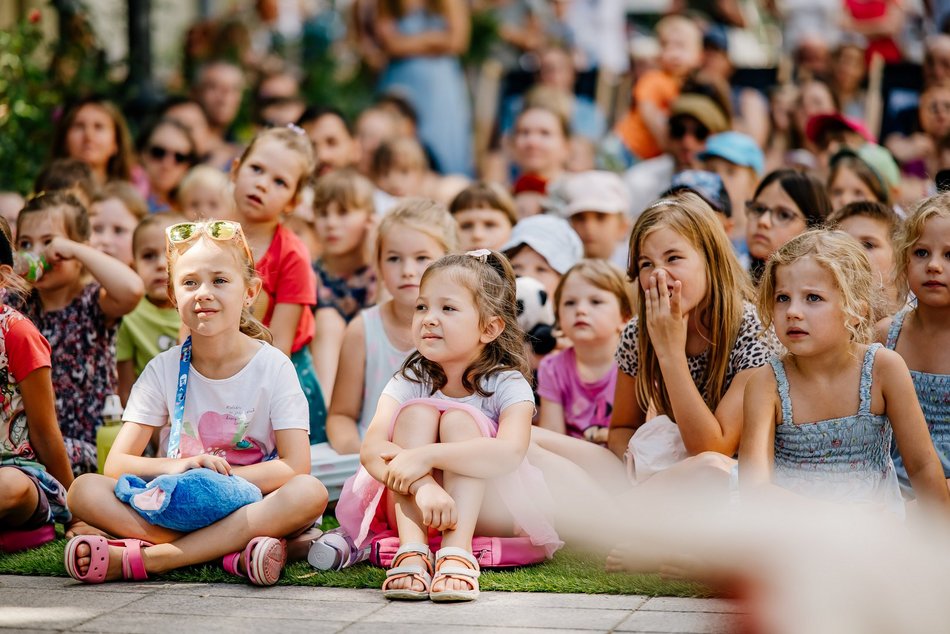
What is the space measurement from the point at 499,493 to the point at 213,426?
3.02 feet

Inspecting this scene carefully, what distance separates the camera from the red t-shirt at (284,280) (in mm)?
5105

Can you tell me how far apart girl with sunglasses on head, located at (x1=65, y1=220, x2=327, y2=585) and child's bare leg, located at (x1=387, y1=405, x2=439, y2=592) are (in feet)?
0.93

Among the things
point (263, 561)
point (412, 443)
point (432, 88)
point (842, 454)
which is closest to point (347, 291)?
point (412, 443)

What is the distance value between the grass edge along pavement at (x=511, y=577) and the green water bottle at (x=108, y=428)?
2.16 ft

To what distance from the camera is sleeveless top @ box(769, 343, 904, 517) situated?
376 centimetres

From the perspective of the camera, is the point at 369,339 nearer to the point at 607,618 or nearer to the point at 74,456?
the point at 74,456

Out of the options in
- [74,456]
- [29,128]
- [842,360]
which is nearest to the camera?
[842,360]

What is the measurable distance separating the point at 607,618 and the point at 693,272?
1.29m

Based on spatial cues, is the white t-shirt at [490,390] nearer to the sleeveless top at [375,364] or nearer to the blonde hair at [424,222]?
the sleeveless top at [375,364]

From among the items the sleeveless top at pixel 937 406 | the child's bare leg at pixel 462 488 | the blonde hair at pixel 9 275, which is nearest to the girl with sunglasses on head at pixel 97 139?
the blonde hair at pixel 9 275

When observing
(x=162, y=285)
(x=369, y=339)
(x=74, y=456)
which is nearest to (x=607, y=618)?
(x=369, y=339)

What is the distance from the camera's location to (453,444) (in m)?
3.79

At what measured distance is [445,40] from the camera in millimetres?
9781

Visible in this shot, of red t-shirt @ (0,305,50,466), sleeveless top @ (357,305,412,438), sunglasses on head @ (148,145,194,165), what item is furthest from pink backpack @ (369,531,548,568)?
→ sunglasses on head @ (148,145,194,165)
